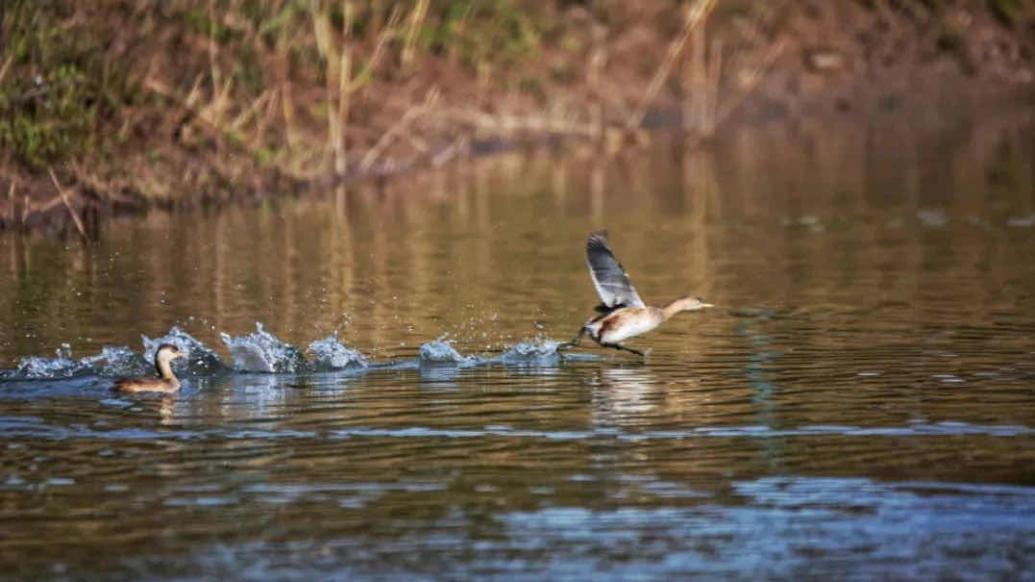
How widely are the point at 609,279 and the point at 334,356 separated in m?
1.77

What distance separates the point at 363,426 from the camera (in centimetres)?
1197

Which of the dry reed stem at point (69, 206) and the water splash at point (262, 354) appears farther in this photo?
the dry reed stem at point (69, 206)

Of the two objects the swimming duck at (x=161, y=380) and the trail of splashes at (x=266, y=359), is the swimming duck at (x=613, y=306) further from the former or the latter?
the swimming duck at (x=161, y=380)

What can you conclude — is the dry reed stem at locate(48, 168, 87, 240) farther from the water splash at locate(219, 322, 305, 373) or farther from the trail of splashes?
the water splash at locate(219, 322, 305, 373)

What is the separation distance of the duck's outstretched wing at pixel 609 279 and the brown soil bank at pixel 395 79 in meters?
6.77

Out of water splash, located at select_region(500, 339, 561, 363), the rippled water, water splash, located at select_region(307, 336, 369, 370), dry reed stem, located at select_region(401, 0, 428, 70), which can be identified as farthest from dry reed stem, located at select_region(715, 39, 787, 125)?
water splash, located at select_region(307, 336, 369, 370)

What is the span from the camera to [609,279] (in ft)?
47.4

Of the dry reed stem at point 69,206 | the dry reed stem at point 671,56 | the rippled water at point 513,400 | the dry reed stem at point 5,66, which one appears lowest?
the rippled water at point 513,400

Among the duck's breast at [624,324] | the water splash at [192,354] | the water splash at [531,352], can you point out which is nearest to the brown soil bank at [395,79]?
the water splash at [192,354]

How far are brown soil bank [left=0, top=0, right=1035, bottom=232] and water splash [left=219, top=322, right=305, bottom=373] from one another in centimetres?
583

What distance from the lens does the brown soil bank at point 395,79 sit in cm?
2206

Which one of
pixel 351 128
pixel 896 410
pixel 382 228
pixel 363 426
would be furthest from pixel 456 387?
pixel 351 128

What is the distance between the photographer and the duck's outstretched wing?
46.7 ft

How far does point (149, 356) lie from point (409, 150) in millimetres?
15123
